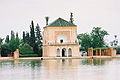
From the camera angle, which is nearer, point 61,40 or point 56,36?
point 56,36

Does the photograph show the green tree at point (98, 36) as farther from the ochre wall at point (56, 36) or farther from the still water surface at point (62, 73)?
the still water surface at point (62, 73)

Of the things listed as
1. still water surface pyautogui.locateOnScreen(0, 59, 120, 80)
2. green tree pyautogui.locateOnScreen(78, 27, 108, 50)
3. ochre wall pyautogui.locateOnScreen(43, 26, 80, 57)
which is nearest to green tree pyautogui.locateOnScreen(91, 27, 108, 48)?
green tree pyautogui.locateOnScreen(78, 27, 108, 50)

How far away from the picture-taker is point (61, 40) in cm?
5306

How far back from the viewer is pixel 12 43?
194 feet

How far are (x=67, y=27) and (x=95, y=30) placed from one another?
1000 cm

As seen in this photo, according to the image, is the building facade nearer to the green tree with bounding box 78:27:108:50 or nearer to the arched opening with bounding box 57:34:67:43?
the arched opening with bounding box 57:34:67:43

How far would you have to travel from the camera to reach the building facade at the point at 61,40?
51375 mm

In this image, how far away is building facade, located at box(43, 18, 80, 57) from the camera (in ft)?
169

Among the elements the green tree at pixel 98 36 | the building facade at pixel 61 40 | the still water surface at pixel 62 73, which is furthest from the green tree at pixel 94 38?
the still water surface at pixel 62 73

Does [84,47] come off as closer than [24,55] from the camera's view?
No

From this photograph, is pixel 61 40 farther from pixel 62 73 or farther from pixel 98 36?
pixel 62 73

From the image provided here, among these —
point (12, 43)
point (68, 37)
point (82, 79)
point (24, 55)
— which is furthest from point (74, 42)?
point (82, 79)

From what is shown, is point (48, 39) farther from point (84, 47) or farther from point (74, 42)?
point (84, 47)

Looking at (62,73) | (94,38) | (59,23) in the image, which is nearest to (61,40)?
(59,23)
